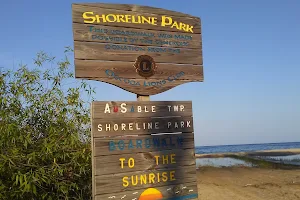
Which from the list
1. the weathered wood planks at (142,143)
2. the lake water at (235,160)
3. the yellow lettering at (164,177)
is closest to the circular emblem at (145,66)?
the weathered wood planks at (142,143)

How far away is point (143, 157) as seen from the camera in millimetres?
4836

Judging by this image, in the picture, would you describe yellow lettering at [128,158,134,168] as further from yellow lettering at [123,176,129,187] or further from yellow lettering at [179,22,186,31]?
yellow lettering at [179,22,186,31]

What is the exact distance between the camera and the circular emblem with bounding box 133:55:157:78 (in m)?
5.11

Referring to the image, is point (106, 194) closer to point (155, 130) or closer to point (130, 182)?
point (130, 182)

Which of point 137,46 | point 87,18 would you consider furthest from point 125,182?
point 87,18

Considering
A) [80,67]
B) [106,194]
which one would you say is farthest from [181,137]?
[80,67]

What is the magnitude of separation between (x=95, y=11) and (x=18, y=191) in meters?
2.90

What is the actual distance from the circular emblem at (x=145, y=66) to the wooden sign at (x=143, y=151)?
484 millimetres

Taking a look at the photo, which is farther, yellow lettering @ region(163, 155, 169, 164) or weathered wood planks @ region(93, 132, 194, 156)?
yellow lettering @ region(163, 155, 169, 164)

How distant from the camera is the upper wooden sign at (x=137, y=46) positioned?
15.7ft

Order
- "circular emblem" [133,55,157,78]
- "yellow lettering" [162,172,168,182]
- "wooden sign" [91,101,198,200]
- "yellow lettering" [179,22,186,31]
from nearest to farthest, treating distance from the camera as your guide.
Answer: "wooden sign" [91,101,198,200]
"yellow lettering" [162,172,168,182]
"circular emblem" [133,55,157,78]
"yellow lettering" [179,22,186,31]

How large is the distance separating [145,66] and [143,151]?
1319mm

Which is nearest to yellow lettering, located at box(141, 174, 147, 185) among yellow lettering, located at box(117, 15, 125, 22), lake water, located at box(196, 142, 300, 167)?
yellow lettering, located at box(117, 15, 125, 22)

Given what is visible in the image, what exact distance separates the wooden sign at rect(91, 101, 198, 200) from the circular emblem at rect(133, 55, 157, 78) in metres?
0.48
